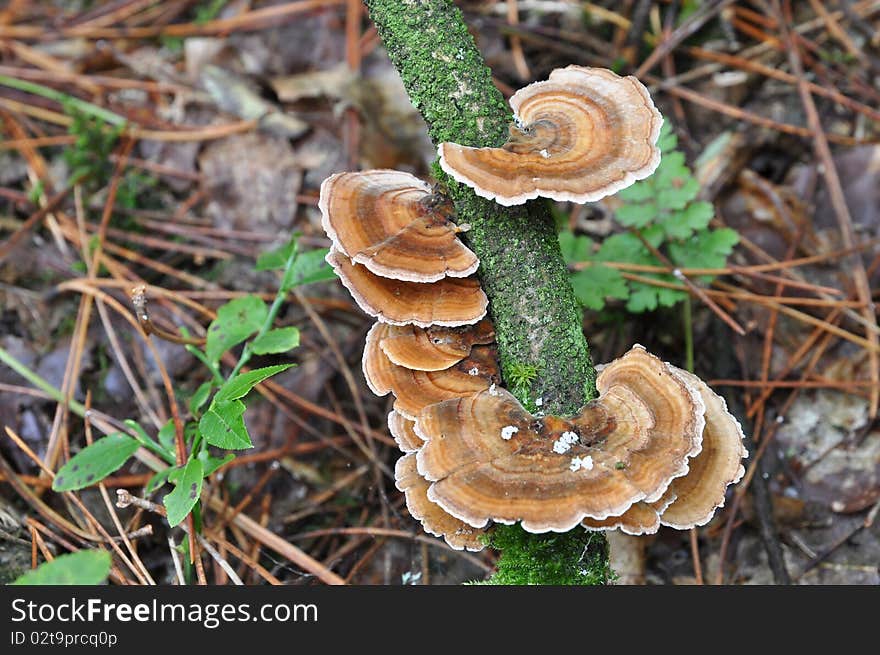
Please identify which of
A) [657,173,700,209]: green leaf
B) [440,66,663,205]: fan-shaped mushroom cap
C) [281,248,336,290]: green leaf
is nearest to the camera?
[440,66,663,205]: fan-shaped mushroom cap

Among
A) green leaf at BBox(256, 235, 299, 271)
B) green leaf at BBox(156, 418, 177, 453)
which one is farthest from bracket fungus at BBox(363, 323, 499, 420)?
green leaf at BBox(156, 418, 177, 453)

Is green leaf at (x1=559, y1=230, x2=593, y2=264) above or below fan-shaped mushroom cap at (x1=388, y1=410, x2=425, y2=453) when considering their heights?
above

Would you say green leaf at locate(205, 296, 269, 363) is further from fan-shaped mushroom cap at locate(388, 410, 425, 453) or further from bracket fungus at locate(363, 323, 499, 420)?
fan-shaped mushroom cap at locate(388, 410, 425, 453)

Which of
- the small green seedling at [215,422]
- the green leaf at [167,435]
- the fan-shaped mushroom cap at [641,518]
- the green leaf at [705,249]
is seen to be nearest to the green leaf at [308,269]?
the small green seedling at [215,422]

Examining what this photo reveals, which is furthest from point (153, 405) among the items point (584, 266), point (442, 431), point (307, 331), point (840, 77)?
point (840, 77)

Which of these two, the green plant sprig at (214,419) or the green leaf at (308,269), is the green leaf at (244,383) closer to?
the green plant sprig at (214,419)

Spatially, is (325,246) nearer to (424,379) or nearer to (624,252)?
(624,252)

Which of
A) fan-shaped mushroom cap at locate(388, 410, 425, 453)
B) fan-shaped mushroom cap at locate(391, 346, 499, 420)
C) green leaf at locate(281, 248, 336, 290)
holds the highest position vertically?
green leaf at locate(281, 248, 336, 290)

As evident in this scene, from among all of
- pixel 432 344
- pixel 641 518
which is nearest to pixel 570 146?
pixel 432 344
